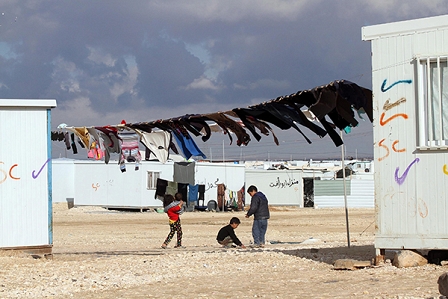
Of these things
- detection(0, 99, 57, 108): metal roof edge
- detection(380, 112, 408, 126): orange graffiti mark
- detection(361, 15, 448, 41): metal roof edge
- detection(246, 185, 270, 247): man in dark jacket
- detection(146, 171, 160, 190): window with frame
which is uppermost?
detection(361, 15, 448, 41): metal roof edge

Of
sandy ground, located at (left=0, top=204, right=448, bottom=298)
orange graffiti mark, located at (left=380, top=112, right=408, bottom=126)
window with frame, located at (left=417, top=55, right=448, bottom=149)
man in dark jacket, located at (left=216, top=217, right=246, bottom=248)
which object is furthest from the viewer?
man in dark jacket, located at (left=216, top=217, right=246, bottom=248)

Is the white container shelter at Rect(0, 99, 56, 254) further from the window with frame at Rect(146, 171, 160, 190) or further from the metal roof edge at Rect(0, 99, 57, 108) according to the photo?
the window with frame at Rect(146, 171, 160, 190)

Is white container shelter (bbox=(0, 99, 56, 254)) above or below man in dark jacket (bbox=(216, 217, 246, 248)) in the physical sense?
above

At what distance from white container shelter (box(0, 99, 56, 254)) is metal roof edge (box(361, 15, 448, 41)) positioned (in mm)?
6724

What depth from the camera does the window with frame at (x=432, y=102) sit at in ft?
32.9

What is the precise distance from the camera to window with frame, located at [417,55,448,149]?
10023 millimetres

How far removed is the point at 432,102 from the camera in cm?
1014

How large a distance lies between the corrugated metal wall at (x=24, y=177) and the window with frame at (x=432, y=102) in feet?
25.1

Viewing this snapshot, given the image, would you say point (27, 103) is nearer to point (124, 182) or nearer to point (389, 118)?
point (389, 118)

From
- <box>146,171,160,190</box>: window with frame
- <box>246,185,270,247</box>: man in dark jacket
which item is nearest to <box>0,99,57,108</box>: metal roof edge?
<box>246,185,270,247</box>: man in dark jacket

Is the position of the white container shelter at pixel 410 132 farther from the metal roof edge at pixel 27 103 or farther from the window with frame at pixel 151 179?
the window with frame at pixel 151 179

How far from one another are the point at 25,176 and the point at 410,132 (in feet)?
25.4

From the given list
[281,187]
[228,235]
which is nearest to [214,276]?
[228,235]

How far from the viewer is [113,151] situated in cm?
1492
